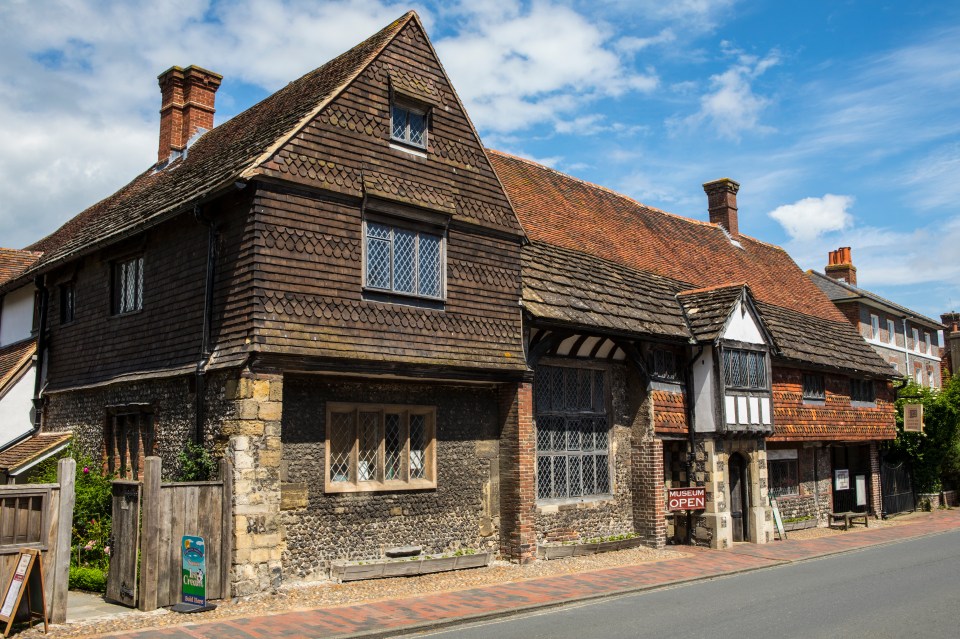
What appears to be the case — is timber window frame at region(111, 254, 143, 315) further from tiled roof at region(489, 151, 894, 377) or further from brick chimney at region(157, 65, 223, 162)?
tiled roof at region(489, 151, 894, 377)

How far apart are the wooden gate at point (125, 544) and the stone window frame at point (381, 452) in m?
2.77

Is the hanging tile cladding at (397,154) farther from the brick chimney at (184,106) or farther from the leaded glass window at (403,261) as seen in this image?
the brick chimney at (184,106)

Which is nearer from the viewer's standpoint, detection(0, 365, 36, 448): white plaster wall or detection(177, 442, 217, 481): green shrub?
detection(177, 442, 217, 481): green shrub

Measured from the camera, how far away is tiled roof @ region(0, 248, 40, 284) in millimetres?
20469

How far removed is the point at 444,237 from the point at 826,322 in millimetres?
18694

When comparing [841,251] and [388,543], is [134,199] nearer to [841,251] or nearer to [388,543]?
[388,543]

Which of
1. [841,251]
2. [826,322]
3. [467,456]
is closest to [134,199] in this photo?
[467,456]

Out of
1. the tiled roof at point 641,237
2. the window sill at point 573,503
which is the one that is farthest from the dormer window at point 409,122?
the window sill at point 573,503

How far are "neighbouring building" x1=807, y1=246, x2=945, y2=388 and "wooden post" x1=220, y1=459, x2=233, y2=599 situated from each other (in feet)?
105

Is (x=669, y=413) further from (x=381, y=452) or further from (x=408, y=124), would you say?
(x=408, y=124)

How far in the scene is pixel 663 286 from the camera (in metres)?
20.9

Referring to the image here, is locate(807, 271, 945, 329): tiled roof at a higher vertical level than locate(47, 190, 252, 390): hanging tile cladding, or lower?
higher

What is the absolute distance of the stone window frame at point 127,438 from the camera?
13.9 metres

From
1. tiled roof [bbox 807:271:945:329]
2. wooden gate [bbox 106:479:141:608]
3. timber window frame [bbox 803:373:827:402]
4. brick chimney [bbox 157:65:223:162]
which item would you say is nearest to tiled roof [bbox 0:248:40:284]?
brick chimney [bbox 157:65:223:162]
